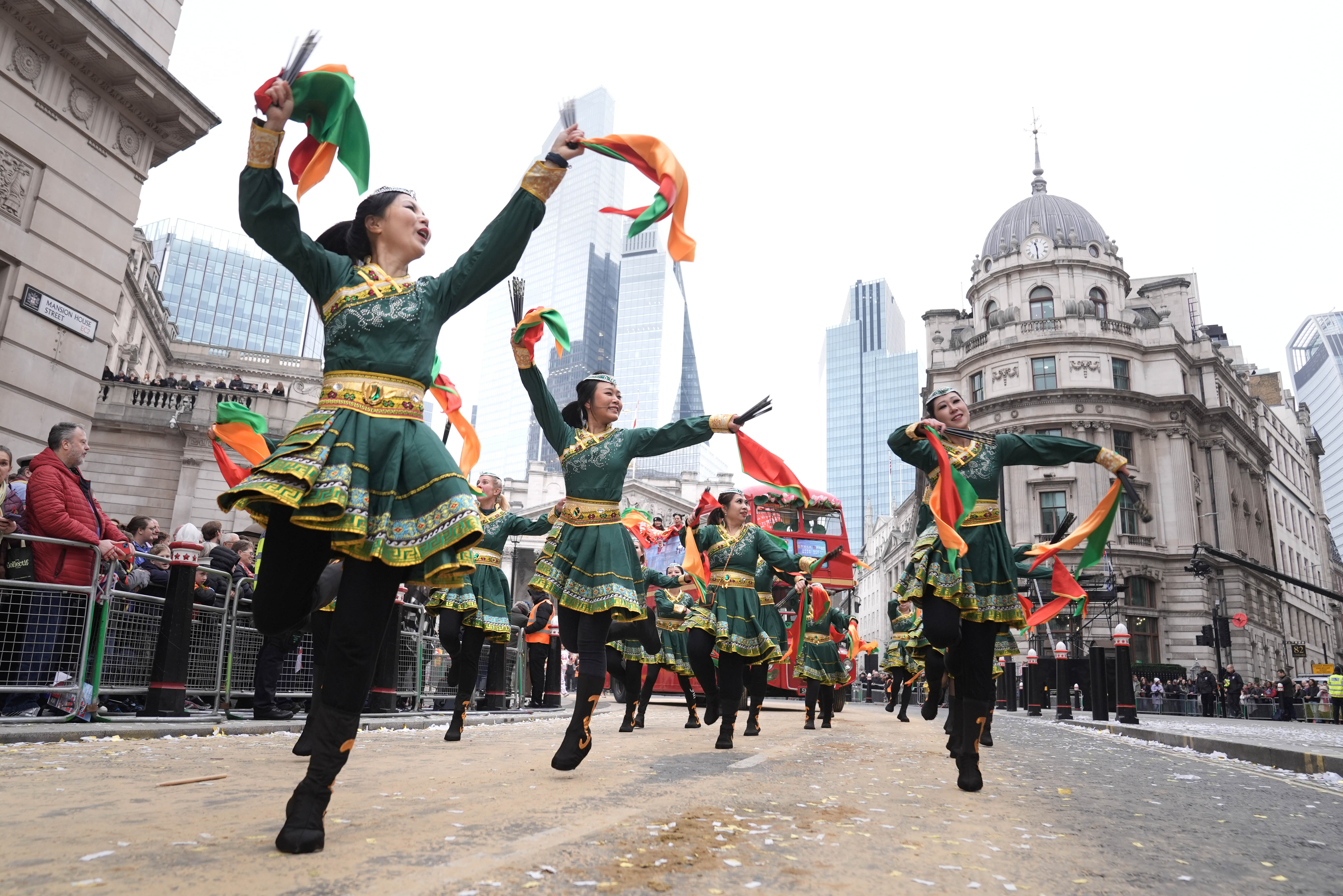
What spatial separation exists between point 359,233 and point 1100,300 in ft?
162

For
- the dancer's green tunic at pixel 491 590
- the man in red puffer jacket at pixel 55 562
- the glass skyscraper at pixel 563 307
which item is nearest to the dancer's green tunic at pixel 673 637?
the dancer's green tunic at pixel 491 590

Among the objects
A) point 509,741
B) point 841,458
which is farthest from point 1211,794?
point 841,458

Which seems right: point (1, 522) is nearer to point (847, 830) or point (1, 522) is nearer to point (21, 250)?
point (847, 830)

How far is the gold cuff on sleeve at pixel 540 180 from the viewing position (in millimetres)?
3508

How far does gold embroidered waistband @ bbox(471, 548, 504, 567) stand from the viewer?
7.88 metres

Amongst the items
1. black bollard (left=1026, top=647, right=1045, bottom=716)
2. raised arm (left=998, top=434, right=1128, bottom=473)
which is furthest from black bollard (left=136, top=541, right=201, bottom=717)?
black bollard (left=1026, top=647, right=1045, bottom=716)

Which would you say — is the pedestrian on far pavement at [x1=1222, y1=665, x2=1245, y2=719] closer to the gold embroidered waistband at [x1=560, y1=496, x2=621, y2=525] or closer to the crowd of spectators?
the gold embroidered waistband at [x1=560, y1=496, x2=621, y2=525]

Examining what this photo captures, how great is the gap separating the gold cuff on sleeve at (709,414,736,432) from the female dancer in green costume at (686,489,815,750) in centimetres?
272

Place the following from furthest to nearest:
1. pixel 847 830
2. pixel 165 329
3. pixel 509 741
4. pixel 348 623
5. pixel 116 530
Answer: pixel 165 329
pixel 116 530
pixel 509 741
pixel 847 830
pixel 348 623

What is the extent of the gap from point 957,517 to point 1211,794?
6.88 ft

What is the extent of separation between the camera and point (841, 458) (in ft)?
617

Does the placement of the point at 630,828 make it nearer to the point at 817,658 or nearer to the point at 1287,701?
the point at 817,658

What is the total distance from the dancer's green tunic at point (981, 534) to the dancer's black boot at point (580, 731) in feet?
6.78

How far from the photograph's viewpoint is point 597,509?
5500 millimetres
